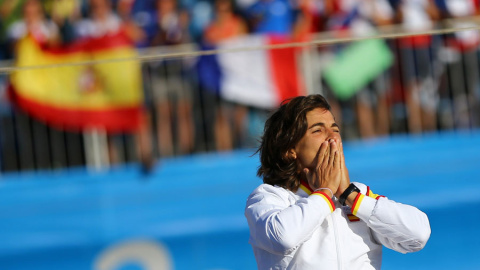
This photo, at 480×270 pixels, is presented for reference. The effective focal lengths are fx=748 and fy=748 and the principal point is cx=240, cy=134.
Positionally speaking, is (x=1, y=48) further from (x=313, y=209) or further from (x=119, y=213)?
(x=313, y=209)

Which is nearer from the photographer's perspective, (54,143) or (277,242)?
(277,242)

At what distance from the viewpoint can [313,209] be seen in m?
2.14

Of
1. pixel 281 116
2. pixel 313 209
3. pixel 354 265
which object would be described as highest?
pixel 281 116

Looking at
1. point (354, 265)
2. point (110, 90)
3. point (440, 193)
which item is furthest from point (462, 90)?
point (354, 265)

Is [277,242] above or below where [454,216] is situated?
above

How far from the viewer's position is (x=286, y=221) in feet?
7.02

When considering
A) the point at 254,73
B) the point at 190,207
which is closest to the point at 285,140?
the point at 190,207

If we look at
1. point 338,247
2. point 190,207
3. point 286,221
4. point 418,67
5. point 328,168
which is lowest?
point 190,207

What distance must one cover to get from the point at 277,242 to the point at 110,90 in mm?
3935

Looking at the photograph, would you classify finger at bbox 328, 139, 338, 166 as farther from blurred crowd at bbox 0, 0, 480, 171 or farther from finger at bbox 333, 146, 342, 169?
blurred crowd at bbox 0, 0, 480, 171

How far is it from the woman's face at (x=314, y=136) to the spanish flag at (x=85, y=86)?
3.59 meters

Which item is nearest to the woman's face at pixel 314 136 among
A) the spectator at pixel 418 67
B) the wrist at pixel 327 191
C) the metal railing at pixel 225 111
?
the wrist at pixel 327 191

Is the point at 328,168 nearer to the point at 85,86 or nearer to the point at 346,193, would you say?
the point at 346,193

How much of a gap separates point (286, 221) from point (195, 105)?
3932mm
